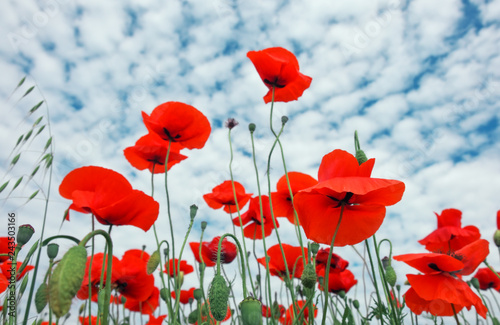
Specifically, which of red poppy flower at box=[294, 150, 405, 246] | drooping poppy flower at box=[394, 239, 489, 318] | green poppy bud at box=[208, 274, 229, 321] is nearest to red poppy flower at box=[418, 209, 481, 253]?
drooping poppy flower at box=[394, 239, 489, 318]

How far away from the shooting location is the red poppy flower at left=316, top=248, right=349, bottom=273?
2.33 meters

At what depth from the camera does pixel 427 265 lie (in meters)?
1.67

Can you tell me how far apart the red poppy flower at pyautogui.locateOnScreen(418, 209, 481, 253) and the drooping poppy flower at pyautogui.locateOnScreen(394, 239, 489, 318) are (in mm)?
843

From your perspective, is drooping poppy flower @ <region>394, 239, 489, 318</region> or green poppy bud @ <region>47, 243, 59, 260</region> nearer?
green poppy bud @ <region>47, 243, 59, 260</region>

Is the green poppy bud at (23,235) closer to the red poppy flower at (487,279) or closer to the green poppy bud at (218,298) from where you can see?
the green poppy bud at (218,298)

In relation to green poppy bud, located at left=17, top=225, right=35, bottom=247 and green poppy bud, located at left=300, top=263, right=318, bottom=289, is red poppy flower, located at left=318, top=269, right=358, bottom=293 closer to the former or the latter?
green poppy bud, located at left=300, top=263, right=318, bottom=289

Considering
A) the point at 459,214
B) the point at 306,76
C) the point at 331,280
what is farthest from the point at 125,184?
the point at 459,214

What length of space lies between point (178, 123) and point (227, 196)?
862 mm

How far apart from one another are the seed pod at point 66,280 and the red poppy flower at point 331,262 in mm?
1868

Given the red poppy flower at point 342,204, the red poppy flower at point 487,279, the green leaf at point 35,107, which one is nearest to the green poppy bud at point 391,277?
the red poppy flower at point 342,204

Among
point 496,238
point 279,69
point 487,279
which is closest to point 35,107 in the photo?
point 279,69

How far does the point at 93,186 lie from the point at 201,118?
3.08 feet

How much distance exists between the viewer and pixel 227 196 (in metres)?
2.70

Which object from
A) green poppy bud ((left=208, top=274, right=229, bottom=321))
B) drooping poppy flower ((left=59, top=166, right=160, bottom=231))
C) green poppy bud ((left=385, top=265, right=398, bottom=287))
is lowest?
green poppy bud ((left=208, top=274, right=229, bottom=321))
